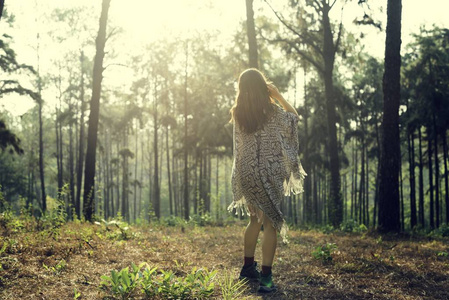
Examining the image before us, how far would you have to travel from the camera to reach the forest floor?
416 centimetres

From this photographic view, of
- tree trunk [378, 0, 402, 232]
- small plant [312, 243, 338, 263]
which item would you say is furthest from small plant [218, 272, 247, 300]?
tree trunk [378, 0, 402, 232]

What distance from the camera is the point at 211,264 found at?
5859mm

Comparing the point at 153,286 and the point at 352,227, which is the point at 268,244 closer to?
the point at 153,286

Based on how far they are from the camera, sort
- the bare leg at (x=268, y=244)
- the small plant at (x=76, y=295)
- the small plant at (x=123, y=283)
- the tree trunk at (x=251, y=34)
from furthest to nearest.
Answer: the tree trunk at (x=251, y=34), the bare leg at (x=268, y=244), the small plant at (x=76, y=295), the small plant at (x=123, y=283)

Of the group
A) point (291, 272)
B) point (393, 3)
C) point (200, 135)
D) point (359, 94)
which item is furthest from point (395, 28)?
point (359, 94)

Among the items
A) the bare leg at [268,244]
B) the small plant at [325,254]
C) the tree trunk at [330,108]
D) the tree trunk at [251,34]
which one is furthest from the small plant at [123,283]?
the tree trunk at [330,108]

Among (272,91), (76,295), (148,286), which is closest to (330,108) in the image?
(272,91)

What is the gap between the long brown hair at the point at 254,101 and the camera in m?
4.64

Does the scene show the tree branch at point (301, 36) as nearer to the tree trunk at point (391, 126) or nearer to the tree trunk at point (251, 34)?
the tree trunk at point (251, 34)

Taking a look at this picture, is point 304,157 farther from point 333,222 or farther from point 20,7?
point 20,7

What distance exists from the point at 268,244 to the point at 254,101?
1.58 meters

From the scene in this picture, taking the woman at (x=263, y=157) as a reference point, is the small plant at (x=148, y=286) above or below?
below

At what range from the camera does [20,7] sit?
25.5 meters

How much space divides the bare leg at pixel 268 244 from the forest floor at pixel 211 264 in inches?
13.7
